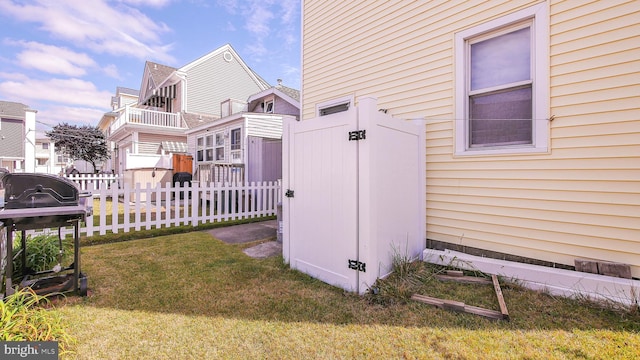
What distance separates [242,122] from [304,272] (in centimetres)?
810

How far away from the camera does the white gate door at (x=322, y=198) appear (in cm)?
303

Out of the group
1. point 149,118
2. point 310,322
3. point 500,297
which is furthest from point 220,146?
point 500,297

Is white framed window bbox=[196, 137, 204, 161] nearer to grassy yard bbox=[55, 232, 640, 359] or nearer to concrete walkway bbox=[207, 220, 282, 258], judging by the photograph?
concrete walkway bbox=[207, 220, 282, 258]

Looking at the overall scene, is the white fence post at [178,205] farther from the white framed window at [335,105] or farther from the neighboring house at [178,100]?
the neighboring house at [178,100]

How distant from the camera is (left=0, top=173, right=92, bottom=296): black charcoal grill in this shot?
2.36 metres

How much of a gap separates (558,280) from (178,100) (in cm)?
2011

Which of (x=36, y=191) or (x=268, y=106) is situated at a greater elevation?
(x=268, y=106)

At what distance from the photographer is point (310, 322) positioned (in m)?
2.37

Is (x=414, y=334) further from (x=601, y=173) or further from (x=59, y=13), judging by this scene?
(x=59, y=13)

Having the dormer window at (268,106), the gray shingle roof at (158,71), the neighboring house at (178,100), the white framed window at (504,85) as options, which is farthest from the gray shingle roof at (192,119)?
the white framed window at (504,85)

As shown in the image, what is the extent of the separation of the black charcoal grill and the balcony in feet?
51.6

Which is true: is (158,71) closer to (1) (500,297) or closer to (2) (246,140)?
(2) (246,140)

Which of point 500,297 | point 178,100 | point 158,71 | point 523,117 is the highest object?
point 158,71

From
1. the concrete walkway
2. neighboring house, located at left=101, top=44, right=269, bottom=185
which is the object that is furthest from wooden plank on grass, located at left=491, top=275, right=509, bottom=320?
neighboring house, located at left=101, top=44, right=269, bottom=185
